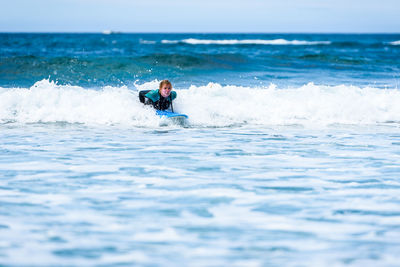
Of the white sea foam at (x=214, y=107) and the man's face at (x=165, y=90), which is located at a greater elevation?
the man's face at (x=165, y=90)

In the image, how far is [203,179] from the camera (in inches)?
221

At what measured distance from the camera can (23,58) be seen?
21.3m

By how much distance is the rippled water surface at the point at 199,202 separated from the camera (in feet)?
12.2

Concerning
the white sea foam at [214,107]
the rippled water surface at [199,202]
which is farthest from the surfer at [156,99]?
the rippled water surface at [199,202]

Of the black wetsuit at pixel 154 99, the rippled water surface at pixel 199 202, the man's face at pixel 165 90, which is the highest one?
the man's face at pixel 165 90

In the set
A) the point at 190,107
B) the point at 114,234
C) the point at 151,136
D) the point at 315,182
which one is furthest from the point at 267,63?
the point at 114,234

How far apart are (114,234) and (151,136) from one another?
4.65 meters

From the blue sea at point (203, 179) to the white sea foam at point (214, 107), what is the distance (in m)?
0.04

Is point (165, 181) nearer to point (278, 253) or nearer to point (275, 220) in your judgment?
point (275, 220)

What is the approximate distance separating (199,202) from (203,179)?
832mm

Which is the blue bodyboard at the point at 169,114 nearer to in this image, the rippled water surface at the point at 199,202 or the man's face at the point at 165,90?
the man's face at the point at 165,90

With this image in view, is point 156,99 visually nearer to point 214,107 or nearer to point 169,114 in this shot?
point 169,114

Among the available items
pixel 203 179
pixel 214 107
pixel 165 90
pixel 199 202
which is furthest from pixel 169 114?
pixel 199 202

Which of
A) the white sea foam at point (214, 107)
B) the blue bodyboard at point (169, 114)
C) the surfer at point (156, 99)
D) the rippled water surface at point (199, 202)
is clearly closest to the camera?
the rippled water surface at point (199, 202)
